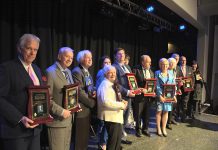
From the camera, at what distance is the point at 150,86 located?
362 cm

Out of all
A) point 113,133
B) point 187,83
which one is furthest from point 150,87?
point 187,83

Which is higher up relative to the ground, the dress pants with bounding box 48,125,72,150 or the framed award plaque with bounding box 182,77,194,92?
the framed award plaque with bounding box 182,77,194,92

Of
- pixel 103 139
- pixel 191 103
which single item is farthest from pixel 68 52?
pixel 191 103

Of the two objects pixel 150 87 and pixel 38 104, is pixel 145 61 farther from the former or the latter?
pixel 38 104

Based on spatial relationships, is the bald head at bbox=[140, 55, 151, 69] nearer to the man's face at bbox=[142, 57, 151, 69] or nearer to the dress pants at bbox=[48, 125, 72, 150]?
the man's face at bbox=[142, 57, 151, 69]

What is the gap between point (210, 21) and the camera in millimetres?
7633

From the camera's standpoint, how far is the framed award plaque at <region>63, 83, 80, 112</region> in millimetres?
2121

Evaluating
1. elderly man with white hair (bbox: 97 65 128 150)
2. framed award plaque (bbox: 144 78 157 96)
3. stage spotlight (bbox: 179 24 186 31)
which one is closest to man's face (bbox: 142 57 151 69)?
framed award plaque (bbox: 144 78 157 96)

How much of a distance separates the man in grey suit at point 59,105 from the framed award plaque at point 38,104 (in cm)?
19

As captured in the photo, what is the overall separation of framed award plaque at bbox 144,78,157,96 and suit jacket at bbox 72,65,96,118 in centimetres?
128

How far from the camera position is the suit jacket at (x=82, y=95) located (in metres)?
2.49

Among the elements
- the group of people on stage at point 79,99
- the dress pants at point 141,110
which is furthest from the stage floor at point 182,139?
the dress pants at point 141,110

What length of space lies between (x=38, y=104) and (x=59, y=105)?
375 millimetres

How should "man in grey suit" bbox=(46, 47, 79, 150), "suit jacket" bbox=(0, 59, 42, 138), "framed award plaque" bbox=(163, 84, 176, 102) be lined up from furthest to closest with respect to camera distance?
"framed award plaque" bbox=(163, 84, 176, 102) < "man in grey suit" bbox=(46, 47, 79, 150) < "suit jacket" bbox=(0, 59, 42, 138)
